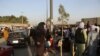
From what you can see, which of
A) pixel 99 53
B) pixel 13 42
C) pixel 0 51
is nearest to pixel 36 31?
pixel 0 51

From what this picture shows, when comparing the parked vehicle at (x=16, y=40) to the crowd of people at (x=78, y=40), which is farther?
the parked vehicle at (x=16, y=40)

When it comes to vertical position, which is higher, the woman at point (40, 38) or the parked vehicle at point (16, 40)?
the woman at point (40, 38)

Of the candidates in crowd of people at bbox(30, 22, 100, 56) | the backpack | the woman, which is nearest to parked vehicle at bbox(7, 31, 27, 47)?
crowd of people at bbox(30, 22, 100, 56)

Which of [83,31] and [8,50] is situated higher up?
[83,31]

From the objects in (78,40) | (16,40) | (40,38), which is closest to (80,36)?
(78,40)

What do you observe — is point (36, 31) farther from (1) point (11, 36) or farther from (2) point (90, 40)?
(1) point (11, 36)

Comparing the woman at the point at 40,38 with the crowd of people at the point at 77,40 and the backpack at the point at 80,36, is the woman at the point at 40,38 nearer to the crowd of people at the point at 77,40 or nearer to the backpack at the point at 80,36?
the crowd of people at the point at 77,40

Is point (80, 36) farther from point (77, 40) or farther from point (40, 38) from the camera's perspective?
point (40, 38)

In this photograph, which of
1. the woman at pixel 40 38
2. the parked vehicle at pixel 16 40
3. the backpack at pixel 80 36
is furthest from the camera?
the parked vehicle at pixel 16 40

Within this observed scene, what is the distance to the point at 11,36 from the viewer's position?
2648 cm

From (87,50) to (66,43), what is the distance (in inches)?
217

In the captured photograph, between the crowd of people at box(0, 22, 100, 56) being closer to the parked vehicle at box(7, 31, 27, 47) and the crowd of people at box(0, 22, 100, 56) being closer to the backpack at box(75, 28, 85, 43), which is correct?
the backpack at box(75, 28, 85, 43)

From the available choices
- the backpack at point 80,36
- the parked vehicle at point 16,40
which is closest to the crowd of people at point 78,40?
the backpack at point 80,36

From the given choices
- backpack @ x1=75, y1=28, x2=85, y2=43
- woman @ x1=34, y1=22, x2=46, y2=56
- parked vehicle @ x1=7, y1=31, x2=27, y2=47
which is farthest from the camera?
parked vehicle @ x1=7, y1=31, x2=27, y2=47
